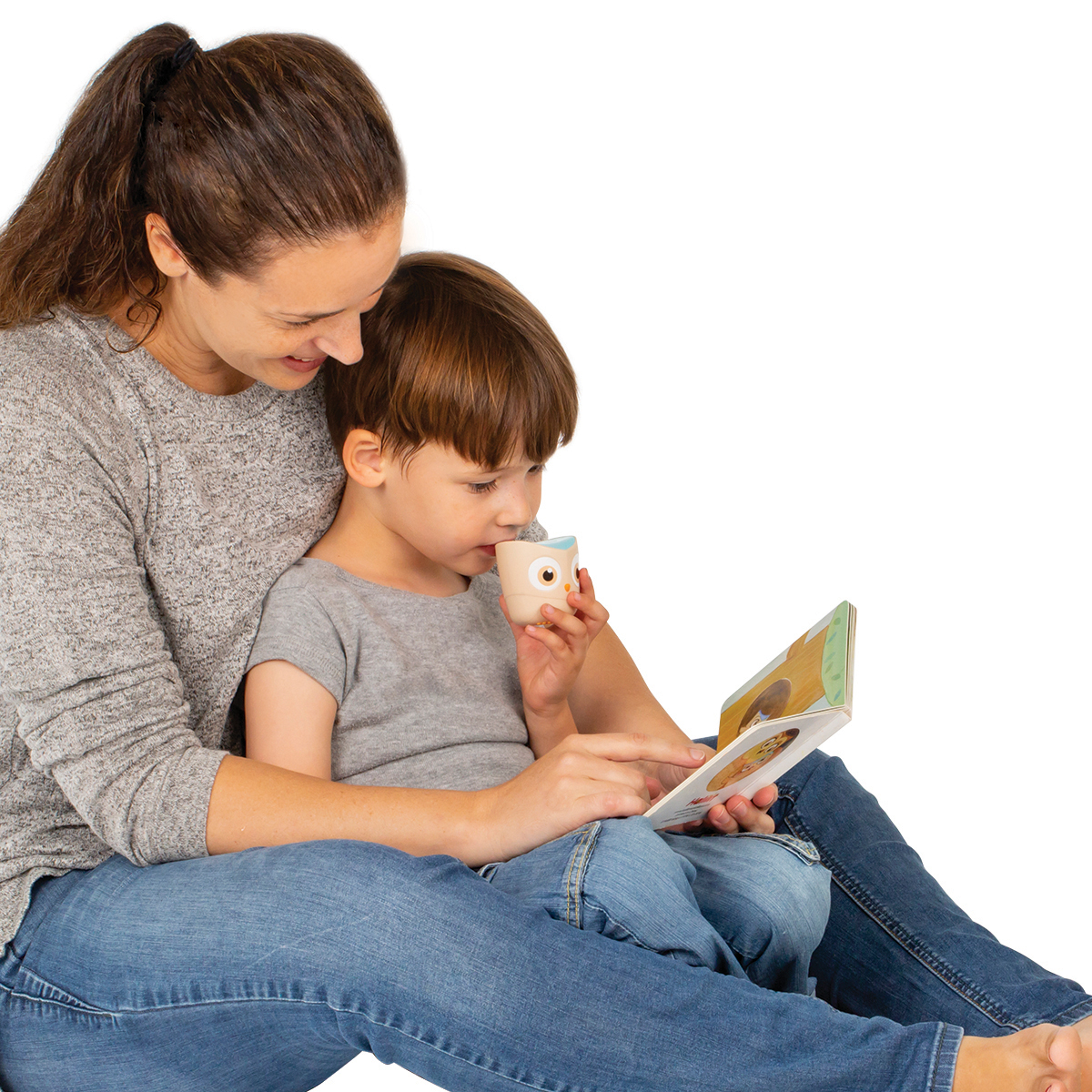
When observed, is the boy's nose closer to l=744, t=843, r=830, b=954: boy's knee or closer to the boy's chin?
the boy's chin

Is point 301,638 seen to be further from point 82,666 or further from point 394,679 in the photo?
point 82,666

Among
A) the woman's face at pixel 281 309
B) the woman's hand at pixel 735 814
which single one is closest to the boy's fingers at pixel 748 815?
the woman's hand at pixel 735 814

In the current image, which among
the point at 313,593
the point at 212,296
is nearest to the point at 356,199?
the point at 212,296

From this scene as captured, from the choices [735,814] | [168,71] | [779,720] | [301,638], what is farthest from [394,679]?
[168,71]

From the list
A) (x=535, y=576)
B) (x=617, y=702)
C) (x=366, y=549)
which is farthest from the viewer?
(x=617, y=702)

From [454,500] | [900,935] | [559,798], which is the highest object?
[454,500]

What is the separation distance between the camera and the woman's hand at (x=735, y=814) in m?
1.71

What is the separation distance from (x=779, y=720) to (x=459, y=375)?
66 centimetres

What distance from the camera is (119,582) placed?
5.08 ft

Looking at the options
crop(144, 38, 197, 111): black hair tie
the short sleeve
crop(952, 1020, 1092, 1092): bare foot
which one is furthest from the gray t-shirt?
crop(952, 1020, 1092, 1092): bare foot

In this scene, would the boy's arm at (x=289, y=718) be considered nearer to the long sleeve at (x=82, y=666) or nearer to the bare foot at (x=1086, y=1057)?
the long sleeve at (x=82, y=666)

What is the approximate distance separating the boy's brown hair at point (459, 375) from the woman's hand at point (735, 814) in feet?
1.66

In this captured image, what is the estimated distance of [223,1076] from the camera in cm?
152

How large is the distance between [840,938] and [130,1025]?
3.15ft
